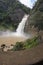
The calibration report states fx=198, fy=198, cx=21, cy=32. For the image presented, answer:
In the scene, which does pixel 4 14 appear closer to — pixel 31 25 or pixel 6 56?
pixel 31 25

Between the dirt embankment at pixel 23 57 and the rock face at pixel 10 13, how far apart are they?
28823 mm

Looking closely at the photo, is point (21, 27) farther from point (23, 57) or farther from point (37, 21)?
point (23, 57)

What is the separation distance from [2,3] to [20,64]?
35.0 m

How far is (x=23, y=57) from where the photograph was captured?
12.2ft

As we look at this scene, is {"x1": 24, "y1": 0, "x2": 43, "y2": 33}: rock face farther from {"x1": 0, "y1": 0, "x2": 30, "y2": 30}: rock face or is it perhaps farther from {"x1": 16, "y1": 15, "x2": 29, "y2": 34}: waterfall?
{"x1": 0, "y1": 0, "x2": 30, "y2": 30}: rock face

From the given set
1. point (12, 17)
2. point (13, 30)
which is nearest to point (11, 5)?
point (12, 17)

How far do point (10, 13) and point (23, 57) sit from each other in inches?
1267

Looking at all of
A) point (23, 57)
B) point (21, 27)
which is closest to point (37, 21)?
point (21, 27)

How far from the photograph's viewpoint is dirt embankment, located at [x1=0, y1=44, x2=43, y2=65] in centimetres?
352

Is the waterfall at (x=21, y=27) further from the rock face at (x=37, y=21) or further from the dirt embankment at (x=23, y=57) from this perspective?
the dirt embankment at (x=23, y=57)

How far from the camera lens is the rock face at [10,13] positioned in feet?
111

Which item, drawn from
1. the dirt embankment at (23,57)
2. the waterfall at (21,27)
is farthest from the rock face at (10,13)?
the dirt embankment at (23,57)

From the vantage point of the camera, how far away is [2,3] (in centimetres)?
3784

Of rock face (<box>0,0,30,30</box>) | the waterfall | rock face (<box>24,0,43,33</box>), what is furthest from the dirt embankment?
rock face (<box>0,0,30,30</box>)
